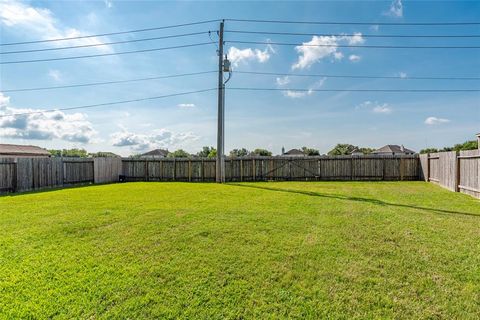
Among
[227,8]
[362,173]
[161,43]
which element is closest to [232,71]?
[227,8]

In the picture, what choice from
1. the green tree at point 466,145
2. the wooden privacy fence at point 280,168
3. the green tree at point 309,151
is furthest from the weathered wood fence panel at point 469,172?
the green tree at point 309,151

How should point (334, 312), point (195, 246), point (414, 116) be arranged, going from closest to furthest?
1. point (334, 312)
2. point (195, 246)
3. point (414, 116)

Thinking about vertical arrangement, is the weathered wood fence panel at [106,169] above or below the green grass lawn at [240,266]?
above

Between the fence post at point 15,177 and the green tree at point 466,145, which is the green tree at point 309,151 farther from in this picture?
the fence post at point 15,177

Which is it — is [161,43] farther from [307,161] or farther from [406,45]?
[406,45]

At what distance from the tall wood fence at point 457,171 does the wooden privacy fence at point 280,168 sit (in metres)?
2.08

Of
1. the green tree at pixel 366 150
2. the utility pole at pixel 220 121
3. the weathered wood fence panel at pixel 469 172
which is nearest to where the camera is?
the weathered wood fence panel at pixel 469 172

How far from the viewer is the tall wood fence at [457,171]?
8016 mm

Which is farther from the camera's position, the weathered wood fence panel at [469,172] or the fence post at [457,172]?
the fence post at [457,172]

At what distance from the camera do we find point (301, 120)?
769 inches

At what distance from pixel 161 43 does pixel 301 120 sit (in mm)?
10781

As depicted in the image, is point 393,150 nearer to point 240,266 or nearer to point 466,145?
point 466,145

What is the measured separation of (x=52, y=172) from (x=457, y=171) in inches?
653

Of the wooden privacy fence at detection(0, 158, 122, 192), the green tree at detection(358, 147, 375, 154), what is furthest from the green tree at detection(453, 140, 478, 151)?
the wooden privacy fence at detection(0, 158, 122, 192)
